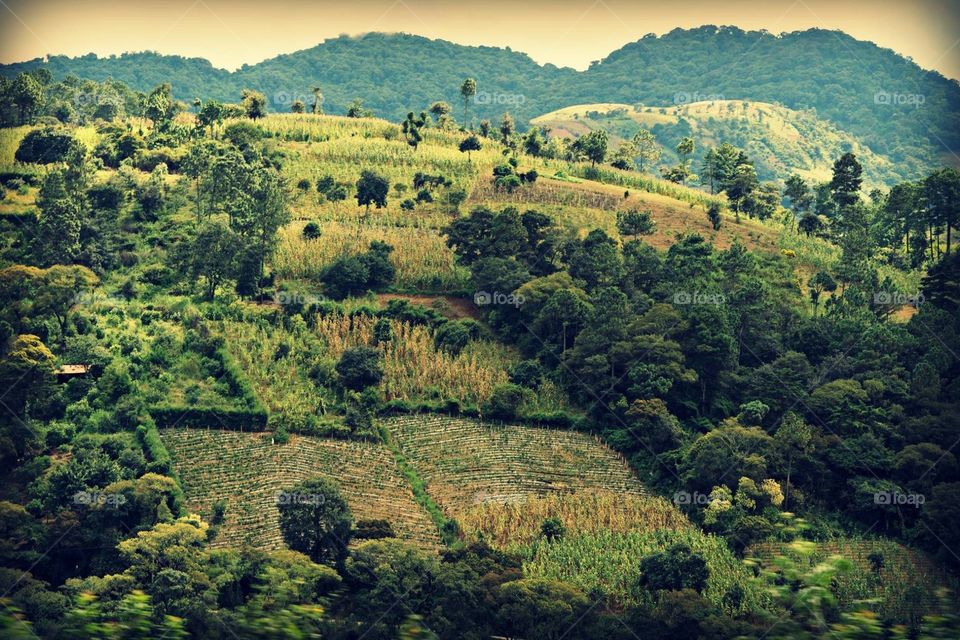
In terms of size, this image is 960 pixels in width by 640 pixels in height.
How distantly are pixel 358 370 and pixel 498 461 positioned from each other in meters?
8.82

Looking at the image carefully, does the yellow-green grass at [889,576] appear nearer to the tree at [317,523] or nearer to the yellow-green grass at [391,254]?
the tree at [317,523]

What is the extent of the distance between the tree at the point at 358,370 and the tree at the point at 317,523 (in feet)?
41.3

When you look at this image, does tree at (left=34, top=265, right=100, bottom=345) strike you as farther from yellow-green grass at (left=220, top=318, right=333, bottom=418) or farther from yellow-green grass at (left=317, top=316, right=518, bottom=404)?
yellow-green grass at (left=317, top=316, right=518, bottom=404)

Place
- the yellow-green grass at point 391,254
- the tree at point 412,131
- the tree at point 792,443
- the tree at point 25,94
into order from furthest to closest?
the tree at point 412,131
the tree at point 25,94
the yellow-green grass at point 391,254
the tree at point 792,443

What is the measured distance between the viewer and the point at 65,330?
60.7 metres

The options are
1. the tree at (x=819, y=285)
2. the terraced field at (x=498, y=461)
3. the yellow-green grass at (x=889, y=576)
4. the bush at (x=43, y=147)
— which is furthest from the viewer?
the bush at (x=43, y=147)

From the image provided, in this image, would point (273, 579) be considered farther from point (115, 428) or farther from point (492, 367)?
point (492, 367)

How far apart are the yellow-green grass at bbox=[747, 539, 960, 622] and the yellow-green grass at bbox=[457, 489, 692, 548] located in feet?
16.0

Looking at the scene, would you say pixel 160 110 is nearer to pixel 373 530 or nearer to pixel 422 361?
pixel 422 361

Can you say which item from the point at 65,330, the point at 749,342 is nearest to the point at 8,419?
the point at 65,330

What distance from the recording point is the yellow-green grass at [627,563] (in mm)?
44250

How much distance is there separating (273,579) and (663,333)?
1159 inches

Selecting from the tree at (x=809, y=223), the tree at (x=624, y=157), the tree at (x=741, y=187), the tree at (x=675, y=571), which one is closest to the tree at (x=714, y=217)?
the tree at (x=741, y=187)

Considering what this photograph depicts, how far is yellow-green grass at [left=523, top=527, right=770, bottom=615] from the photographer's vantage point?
44250 millimetres
